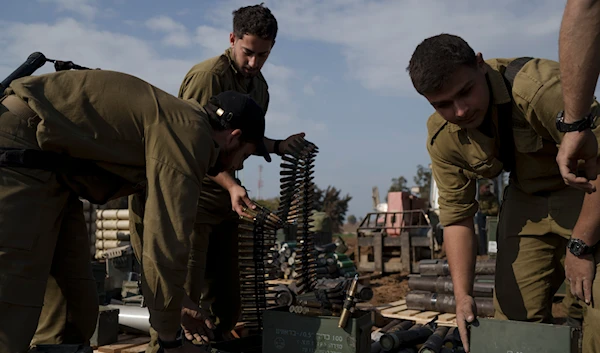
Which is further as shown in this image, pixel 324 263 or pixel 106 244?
pixel 106 244

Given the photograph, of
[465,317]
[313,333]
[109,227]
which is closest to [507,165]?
[465,317]

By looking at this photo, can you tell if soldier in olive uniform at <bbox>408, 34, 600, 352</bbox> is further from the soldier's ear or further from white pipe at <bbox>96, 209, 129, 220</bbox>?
white pipe at <bbox>96, 209, 129, 220</bbox>

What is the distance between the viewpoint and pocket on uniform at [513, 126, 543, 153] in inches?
144

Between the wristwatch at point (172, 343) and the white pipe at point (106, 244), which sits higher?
the white pipe at point (106, 244)

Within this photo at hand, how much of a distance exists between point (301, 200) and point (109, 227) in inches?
387

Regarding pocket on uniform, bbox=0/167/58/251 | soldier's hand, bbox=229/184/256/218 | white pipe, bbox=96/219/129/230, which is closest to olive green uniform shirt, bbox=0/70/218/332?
pocket on uniform, bbox=0/167/58/251

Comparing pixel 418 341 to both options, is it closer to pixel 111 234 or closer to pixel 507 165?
pixel 507 165

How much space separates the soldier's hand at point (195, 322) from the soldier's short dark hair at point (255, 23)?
216cm

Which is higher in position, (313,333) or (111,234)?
(111,234)

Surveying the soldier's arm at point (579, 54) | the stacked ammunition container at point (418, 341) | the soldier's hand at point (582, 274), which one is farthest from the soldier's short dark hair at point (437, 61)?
the stacked ammunition container at point (418, 341)

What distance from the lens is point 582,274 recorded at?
3402mm

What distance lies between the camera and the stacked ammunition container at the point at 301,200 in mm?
5082

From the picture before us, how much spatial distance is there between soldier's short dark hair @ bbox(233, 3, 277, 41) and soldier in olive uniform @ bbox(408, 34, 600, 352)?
150 centimetres

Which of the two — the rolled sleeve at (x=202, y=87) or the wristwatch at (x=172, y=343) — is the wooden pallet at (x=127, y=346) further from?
the wristwatch at (x=172, y=343)
